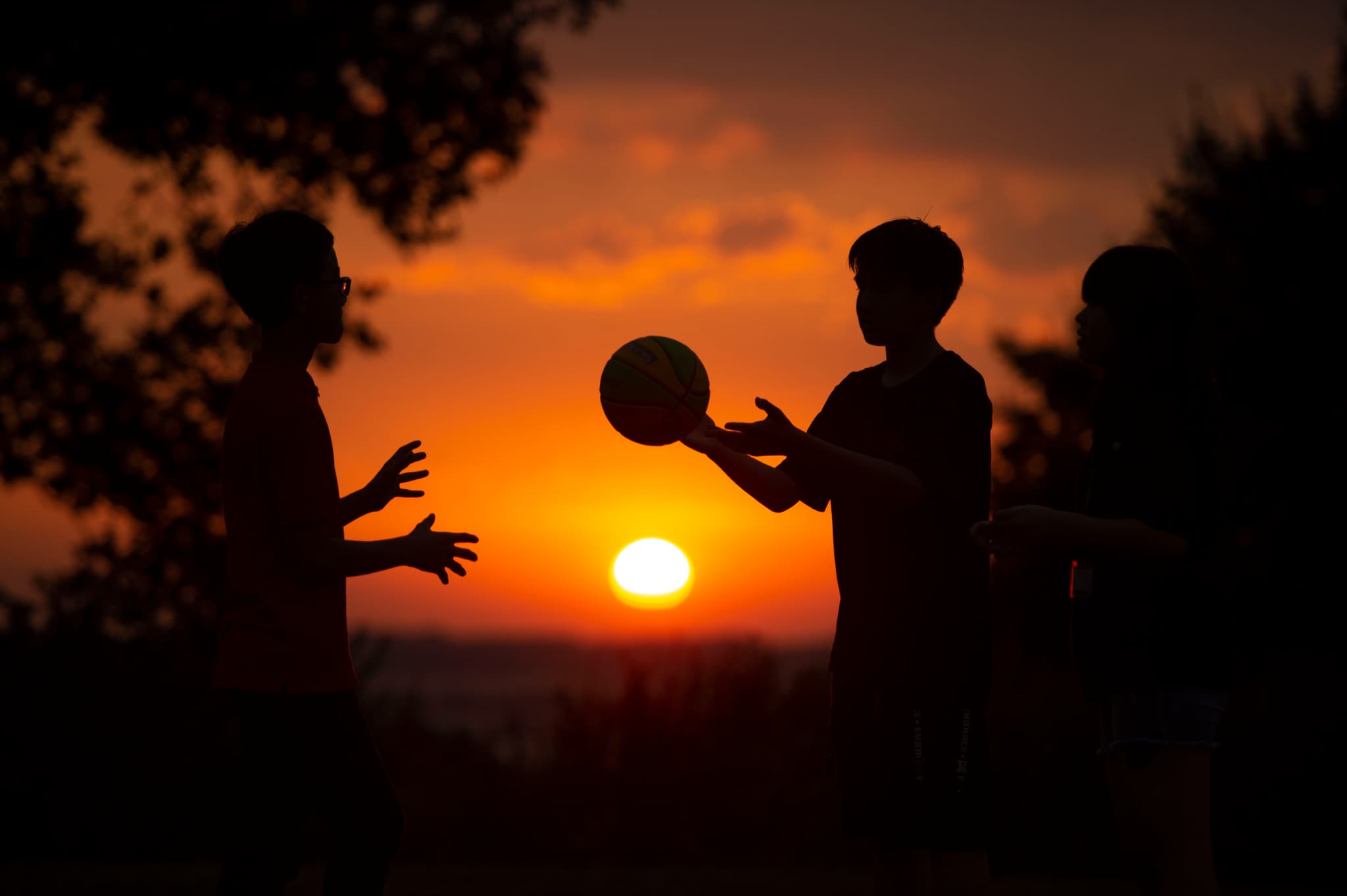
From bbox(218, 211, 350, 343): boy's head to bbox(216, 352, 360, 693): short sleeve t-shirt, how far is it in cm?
28

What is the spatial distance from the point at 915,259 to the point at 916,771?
1756 mm

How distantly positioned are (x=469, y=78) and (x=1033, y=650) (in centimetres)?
1127

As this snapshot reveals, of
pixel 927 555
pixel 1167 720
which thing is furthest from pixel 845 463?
pixel 1167 720

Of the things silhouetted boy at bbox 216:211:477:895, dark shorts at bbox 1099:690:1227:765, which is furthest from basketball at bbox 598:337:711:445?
dark shorts at bbox 1099:690:1227:765

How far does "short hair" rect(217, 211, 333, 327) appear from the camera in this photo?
4.41m

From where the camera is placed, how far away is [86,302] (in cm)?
1534

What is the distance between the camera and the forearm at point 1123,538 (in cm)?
396

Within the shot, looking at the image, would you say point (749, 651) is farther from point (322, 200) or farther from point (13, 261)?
point (13, 261)

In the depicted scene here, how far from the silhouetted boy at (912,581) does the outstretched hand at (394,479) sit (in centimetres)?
120

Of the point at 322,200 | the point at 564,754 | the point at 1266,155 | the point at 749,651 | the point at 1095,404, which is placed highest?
the point at 1266,155

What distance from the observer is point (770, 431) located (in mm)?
4379

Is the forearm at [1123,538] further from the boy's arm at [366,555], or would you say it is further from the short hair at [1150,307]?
the boy's arm at [366,555]

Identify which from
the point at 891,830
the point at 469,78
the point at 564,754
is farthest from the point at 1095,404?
the point at 469,78

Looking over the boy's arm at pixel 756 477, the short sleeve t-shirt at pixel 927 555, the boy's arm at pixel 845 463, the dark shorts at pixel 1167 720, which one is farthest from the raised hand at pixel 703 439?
the dark shorts at pixel 1167 720
